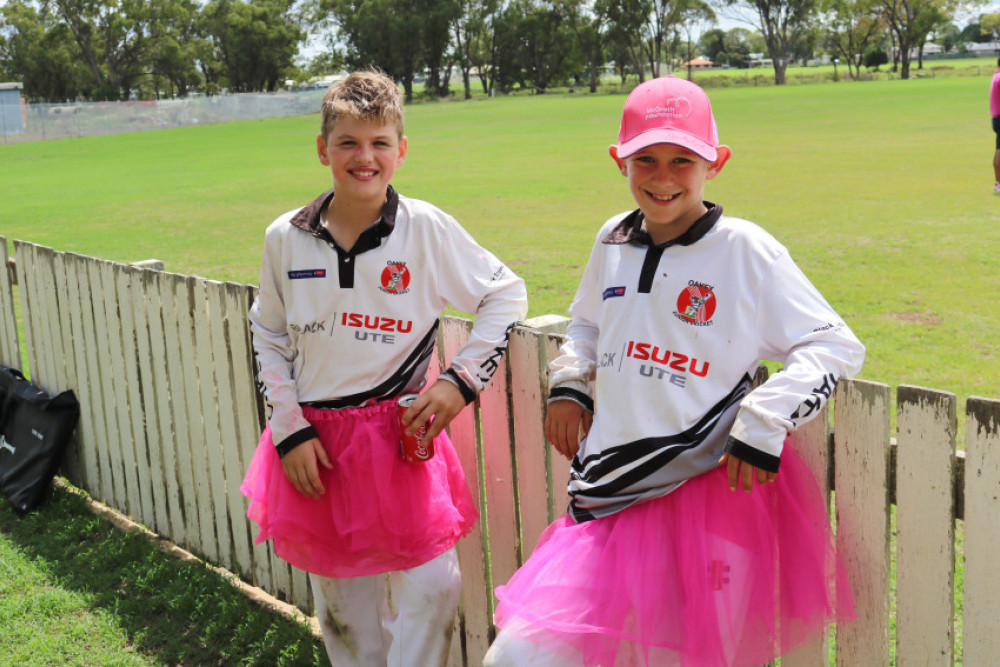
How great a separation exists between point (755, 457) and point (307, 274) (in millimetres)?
1420

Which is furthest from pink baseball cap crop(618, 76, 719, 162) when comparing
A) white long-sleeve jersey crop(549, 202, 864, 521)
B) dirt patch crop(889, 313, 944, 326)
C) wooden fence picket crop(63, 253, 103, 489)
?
dirt patch crop(889, 313, 944, 326)

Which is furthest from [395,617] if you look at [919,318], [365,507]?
[919,318]

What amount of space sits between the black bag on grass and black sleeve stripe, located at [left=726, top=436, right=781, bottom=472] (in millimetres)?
4135

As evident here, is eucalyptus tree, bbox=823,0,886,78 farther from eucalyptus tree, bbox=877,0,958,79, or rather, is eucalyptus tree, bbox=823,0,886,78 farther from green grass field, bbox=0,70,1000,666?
green grass field, bbox=0,70,1000,666

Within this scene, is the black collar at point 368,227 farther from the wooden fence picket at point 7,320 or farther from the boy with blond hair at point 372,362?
the wooden fence picket at point 7,320

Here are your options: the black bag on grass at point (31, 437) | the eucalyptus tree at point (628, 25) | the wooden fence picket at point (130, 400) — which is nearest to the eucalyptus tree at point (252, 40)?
the eucalyptus tree at point (628, 25)

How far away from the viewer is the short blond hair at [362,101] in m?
2.92

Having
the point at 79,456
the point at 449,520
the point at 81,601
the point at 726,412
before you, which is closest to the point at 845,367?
Result: the point at 726,412

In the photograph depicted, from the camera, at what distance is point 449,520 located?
3.01 metres

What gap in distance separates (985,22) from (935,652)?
160047 millimetres

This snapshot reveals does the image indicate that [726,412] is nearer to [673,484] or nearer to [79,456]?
[673,484]

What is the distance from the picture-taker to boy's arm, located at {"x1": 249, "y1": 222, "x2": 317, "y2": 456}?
9.86 feet

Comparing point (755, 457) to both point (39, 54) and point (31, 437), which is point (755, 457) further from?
point (39, 54)

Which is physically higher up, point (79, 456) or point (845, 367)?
point (845, 367)
